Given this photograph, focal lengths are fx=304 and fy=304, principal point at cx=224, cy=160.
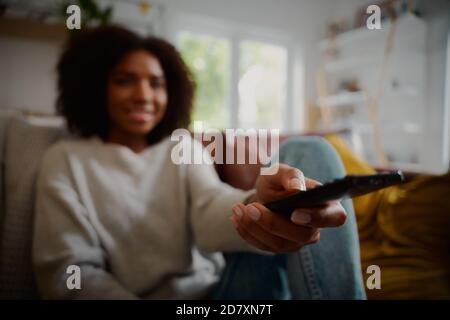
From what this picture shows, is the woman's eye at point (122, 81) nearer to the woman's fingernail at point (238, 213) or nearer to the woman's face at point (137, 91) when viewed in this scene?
the woman's face at point (137, 91)

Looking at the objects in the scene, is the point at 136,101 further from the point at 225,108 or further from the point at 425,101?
the point at 425,101

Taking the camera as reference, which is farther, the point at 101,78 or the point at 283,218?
the point at 101,78

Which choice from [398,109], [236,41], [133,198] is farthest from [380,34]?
[398,109]

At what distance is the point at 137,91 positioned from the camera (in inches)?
17.8

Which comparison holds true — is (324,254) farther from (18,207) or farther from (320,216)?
(18,207)

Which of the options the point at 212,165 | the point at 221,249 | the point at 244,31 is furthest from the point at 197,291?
the point at 244,31

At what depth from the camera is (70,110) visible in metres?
0.55

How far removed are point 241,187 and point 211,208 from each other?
7 cm

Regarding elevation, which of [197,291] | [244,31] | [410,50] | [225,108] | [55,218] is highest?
[410,50]

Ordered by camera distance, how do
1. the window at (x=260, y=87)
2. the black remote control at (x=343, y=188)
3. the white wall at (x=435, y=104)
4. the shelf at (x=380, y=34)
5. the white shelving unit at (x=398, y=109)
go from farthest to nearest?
the white shelving unit at (x=398, y=109) < the white wall at (x=435, y=104) < the shelf at (x=380, y=34) < the window at (x=260, y=87) < the black remote control at (x=343, y=188)

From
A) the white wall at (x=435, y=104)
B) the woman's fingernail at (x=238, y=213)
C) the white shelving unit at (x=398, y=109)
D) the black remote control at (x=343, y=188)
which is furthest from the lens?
the white shelving unit at (x=398, y=109)

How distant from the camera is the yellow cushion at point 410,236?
0.38m

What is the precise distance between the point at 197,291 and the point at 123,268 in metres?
0.12

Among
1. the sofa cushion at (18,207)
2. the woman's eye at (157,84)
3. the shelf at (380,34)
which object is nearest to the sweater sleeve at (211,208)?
the woman's eye at (157,84)
